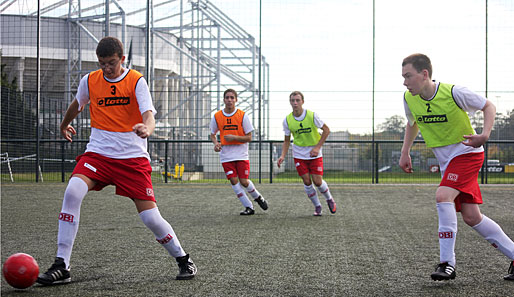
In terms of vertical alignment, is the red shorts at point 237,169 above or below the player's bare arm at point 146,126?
below

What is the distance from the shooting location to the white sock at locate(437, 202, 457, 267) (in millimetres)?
3920

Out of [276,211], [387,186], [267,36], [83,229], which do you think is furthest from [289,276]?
[267,36]

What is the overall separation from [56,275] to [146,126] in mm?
1185

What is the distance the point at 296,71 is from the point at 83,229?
927cm

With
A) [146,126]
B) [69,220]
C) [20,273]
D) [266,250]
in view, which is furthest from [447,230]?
[20,273]

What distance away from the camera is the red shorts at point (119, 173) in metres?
3.99

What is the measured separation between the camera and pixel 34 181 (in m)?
15.1

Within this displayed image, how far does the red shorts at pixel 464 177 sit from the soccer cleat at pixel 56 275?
9.35ft

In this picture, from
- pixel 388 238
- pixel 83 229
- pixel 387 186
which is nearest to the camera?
pixel 388 238

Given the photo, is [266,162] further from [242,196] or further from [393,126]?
[242,196]

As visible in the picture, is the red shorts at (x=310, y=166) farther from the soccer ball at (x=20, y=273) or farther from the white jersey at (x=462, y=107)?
the soccer ball at (x=20, y=273)

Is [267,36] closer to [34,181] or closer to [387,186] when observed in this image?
[387,186]

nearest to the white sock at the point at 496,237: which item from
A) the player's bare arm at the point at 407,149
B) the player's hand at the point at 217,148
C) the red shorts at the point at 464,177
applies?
the red shorts at the point at 464,177

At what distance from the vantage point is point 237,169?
891 cm
